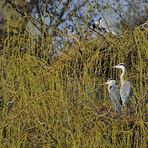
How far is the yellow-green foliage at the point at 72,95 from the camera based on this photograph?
2.67m

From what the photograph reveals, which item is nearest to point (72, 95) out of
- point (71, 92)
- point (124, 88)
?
point (71, 92)

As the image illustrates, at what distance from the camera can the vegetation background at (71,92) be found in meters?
2.67

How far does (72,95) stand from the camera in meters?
2.90

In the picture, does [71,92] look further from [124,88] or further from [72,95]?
[124,88]

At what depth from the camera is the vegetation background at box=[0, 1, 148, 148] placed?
105 inches

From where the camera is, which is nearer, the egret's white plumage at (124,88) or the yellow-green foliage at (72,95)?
the yellow-green foliage at (72,95)

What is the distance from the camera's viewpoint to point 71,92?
292 cm

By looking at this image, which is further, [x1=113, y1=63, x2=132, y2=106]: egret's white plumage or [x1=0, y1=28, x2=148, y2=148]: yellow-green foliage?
[x1=113, y1=63, x2=132, y2=106]: egret's white plumage

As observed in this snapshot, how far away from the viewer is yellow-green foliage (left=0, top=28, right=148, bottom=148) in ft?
8.76

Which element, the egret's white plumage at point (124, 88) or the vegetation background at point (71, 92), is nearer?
the vegetation background at point (71, 92)

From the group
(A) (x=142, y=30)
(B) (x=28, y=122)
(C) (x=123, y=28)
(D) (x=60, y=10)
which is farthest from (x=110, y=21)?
(D) (x=60, y=10)

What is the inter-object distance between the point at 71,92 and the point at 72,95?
3 centimetres

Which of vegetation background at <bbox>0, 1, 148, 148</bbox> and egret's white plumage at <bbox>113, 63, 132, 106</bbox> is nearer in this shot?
vegetation background at <bbox>0, 1, 148, 148</bbox>

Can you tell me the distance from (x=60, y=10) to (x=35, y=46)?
2.68 m
